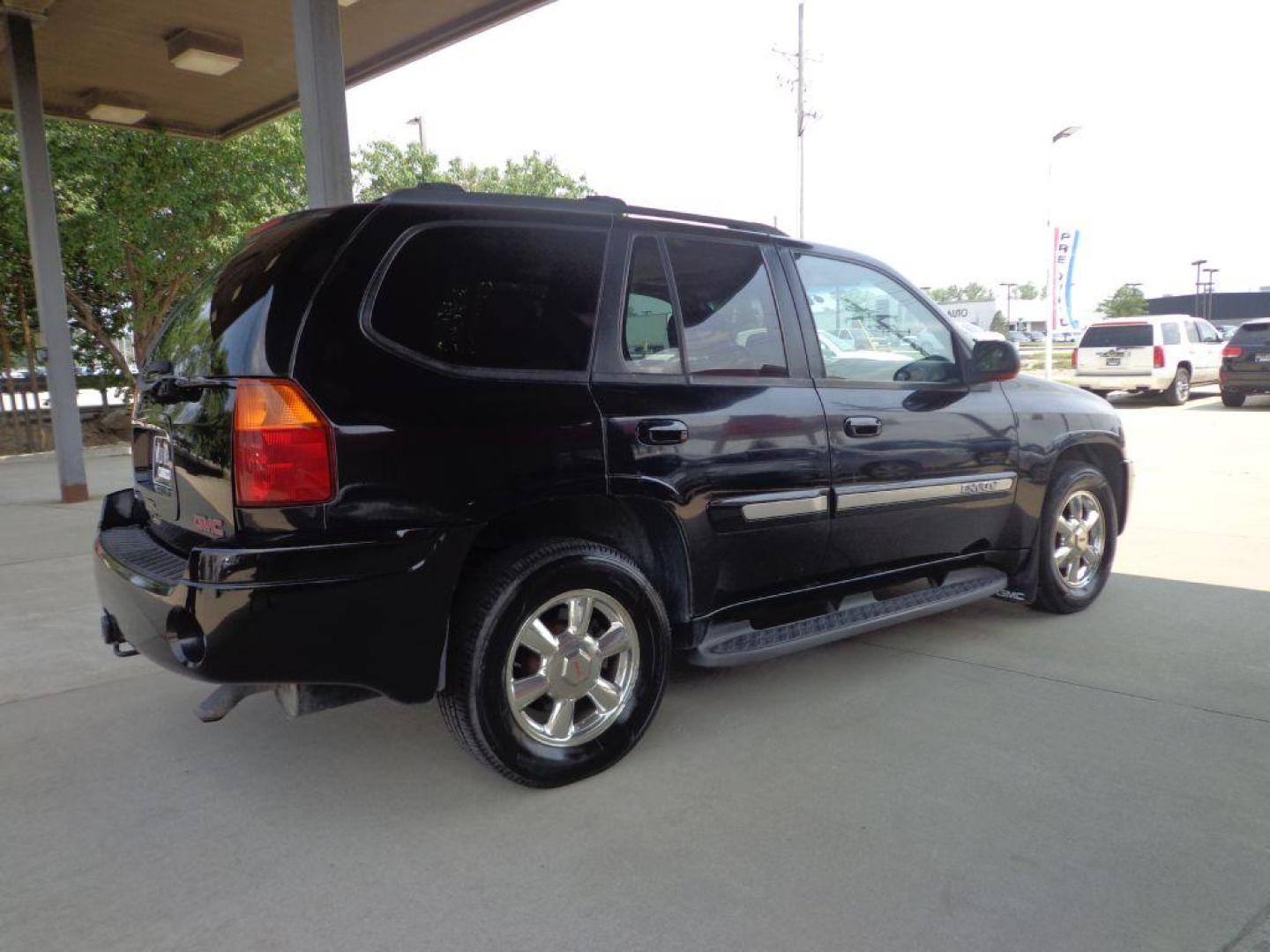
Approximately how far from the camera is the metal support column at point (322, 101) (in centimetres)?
570

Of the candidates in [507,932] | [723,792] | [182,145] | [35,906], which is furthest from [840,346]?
[182,145]

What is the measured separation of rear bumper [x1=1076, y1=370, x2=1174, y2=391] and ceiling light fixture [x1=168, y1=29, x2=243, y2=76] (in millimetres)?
16232

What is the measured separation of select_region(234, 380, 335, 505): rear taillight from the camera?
259cm

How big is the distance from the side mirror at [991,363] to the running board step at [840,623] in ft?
2.98

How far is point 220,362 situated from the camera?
2.80 m

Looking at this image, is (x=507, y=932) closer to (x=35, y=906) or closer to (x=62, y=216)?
(x=35, y=906)

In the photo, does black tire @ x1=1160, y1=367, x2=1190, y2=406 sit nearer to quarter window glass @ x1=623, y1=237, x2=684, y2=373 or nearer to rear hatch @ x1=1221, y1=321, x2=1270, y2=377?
rear hatch @ x1=1221, y1=321, x2=1270, y2=377

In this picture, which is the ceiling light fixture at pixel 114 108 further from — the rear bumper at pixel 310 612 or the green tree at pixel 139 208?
the rear bumper at pixel 310 612

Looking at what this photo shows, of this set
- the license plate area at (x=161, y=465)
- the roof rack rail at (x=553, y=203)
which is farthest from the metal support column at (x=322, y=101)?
the license plate area at (x=161, y=465)

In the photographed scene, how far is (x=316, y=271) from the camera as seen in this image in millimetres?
2738

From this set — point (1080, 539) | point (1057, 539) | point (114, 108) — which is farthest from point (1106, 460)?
point (114, 108)

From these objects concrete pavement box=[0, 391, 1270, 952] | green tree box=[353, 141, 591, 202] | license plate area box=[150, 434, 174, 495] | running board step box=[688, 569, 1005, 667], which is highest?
green tree box=[353, 141, 591, 202]

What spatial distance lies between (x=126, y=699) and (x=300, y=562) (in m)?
1.98

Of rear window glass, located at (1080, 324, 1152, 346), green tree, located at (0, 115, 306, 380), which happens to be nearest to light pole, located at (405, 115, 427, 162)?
green tree, located at (0, 115, 306, 380)
